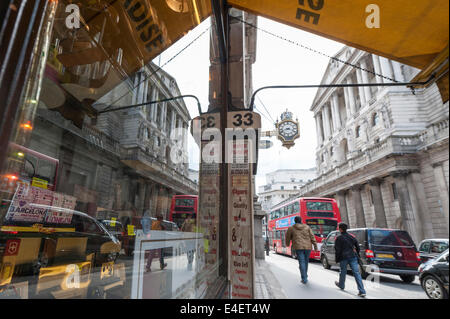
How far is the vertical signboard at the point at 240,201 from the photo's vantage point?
3.25 metres

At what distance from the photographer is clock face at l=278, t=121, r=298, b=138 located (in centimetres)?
1318

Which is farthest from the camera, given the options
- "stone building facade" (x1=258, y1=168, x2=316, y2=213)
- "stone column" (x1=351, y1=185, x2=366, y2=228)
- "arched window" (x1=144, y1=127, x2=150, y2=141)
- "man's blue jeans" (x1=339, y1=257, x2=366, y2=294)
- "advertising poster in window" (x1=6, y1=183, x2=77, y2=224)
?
"stone building facade" (x1=258, y1=168, x2=316, y2=213)

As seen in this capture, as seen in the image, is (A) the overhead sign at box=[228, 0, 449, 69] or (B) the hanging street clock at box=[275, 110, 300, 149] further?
(B) the hanging street clock at box=[275, 110, 300, 149]

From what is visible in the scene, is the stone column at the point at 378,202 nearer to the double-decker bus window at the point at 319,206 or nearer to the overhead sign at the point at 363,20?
the double-decker bus window at the point at 319,206

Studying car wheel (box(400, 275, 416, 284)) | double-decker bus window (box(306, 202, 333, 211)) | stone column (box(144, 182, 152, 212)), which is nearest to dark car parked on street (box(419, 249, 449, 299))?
stone column (box(144, 182, 152, 212))

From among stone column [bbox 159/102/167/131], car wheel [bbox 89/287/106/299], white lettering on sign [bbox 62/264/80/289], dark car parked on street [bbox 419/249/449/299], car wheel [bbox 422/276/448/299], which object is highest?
stone column [bbox 159/102/167/131]

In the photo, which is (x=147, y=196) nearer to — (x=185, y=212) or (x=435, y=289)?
(x=185, y=212)

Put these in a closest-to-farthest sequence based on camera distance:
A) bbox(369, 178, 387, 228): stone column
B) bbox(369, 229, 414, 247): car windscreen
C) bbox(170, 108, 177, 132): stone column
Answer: bbox(170, 108, 177, 132): stone column, bbox(369, 229, 414, 247): car windscreen, bbox(369, 178, 387, 228): stone column

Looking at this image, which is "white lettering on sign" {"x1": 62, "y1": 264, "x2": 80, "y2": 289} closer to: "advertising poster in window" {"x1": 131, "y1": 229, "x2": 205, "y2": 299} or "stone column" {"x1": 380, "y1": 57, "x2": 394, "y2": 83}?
"advertising poster in window" {"x1": 131, "y1": 229, "x2": 205, "y2": 299}

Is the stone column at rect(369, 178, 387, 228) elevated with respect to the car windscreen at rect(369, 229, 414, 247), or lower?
elevated

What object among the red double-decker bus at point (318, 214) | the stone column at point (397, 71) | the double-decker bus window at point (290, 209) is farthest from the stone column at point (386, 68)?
the double-decker bus window at point (290, 209)

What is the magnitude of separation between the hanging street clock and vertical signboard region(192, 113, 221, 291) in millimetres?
9753
